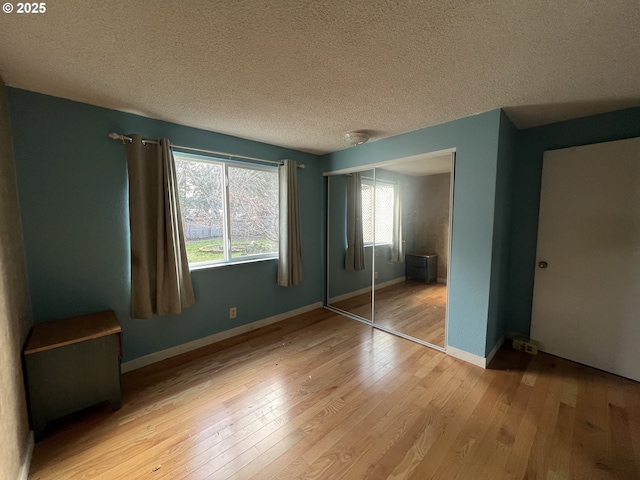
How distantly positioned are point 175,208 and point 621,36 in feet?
9.96

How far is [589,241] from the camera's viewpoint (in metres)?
2.25

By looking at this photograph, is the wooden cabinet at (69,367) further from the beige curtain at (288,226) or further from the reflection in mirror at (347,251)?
the reflection in mirror at (347,251)

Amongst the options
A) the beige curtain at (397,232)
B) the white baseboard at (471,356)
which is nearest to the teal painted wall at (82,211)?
the beige curtain at (397,232)

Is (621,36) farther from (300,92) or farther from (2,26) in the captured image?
(2,26)

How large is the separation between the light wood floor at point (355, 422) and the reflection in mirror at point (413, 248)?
2.52 ft

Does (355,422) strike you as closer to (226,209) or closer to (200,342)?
(200,342)

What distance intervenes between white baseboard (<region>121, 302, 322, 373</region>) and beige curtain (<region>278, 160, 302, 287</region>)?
0.49m

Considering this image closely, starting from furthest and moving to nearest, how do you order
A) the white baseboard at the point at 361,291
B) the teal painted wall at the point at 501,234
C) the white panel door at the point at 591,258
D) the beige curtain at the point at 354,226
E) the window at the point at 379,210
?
the white baseboard at the point at 361,291 < the beige curtain at the point at 354,226 < the window at the point at 379,210 < the teal painted wall at the point at 501,234 < the white panel door at the point at 591,258

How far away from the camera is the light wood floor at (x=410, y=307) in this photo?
9.75 ft

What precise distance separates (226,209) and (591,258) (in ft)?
11.7

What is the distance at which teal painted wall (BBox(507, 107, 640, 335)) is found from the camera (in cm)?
235

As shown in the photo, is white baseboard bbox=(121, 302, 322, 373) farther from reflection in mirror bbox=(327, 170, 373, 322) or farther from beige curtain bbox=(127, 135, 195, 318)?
reflection in mirror bbox=(327, 170, 373, 322)

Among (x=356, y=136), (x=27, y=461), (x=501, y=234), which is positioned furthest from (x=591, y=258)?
(x=27, y=461)

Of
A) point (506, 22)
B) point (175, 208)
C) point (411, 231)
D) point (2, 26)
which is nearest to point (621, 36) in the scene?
point (506, 22)
